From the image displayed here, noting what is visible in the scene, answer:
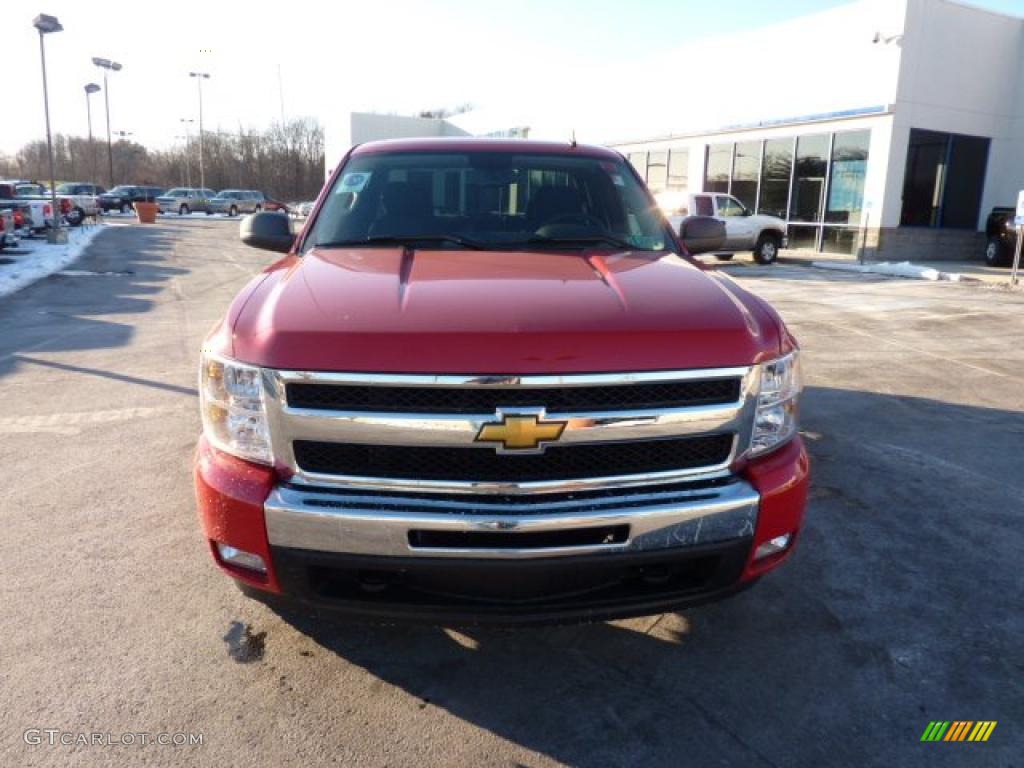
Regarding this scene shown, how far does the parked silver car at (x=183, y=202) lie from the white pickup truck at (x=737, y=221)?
136 ft

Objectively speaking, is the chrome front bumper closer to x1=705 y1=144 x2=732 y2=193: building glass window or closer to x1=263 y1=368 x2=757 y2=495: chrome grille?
x1=263 y1=368 x2=757 y2=495: chrome grille

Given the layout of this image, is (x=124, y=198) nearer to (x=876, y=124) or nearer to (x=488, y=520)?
(x=876, y=124)

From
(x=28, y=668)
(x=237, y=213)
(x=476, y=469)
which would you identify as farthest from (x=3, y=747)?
(x=237, y=213)

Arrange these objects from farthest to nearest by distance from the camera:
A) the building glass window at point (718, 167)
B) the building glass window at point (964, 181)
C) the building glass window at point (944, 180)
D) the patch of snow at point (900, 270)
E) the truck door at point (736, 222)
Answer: the building glass window at point (718, 167) < the building glass window at point (964, 181) < the building glass window at point (944, 180) < the truck door at point (736, 222) < the patch of snow at point (900, 270)

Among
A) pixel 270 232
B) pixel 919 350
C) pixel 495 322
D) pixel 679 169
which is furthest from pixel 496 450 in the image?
pixel 679 169

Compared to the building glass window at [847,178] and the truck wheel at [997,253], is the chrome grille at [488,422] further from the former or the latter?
the truck wheel at [997,253]

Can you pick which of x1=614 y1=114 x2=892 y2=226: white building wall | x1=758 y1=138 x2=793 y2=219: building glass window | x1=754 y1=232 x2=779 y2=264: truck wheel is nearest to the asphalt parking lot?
x1=754 y1=232 x2=779 y2=264: truck wheel

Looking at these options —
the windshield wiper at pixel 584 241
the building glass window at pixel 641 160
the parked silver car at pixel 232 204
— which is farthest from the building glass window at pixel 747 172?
the parked silver car at pixel 232 204

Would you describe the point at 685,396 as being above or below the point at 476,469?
above

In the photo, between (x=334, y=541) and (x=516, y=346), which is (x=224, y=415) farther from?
(x=516, y=346)

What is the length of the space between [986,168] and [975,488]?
68.2ft

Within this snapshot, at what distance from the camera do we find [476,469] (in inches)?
91.4

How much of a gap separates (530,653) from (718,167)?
2615 cm

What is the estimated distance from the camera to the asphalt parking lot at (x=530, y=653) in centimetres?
240
